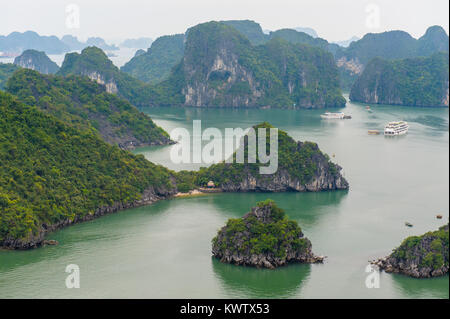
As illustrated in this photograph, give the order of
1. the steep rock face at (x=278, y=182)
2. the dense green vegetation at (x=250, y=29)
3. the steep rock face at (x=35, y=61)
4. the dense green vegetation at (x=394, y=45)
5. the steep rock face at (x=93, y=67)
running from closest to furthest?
1. the steep rock face at (x=278, y=182)
2. the steep rock face at (x=93, y=67)
3. the steep rock face at (x=35, y=61)
4. the dense green vegetation at (x=394, y=45)
5. the dense green vegetation at (x=250, y=29)

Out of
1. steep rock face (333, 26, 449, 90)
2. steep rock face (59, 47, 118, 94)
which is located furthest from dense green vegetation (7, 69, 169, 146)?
steep rock face (333, 26, 449, 90)

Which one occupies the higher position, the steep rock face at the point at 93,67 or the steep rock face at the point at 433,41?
the steep rock face at the point at 433,41

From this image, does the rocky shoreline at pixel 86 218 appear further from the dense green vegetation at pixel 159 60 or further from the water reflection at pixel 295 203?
the dense green vegetation at pixel 159 60

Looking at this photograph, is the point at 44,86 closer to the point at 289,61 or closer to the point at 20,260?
the point at 20,260

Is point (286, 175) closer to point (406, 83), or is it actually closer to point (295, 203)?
point (295, 203)

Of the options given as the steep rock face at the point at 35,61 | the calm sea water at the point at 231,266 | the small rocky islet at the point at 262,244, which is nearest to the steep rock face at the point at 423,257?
the calm sea water at the point at 231,266

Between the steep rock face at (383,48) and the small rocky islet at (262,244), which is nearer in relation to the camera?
the small rocky islet at (262,244)
